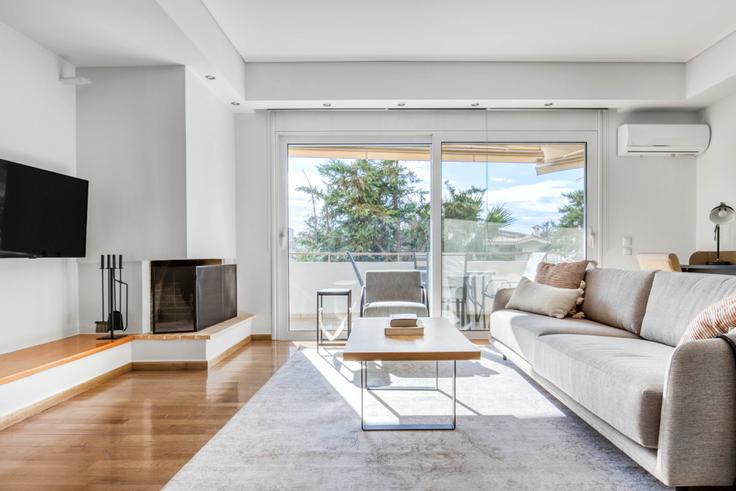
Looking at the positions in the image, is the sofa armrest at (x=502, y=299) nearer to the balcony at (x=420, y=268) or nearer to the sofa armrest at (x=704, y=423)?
the balcony at (x=420, y=268)

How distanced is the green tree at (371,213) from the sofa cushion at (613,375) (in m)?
2.54

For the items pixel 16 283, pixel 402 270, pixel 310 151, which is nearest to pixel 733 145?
pixel 402 270

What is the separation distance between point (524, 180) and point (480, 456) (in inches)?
146

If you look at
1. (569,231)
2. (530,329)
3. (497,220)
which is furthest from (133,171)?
(569,231)

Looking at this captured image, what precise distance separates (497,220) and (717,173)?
Result: 7.34 ft

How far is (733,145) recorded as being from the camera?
4.54 m

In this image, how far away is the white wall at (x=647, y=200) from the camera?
506 centimetres

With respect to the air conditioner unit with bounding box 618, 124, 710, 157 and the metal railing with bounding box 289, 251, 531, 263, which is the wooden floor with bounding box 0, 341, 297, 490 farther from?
the air conditioner unit with bounding box 618, 124, 710, 157

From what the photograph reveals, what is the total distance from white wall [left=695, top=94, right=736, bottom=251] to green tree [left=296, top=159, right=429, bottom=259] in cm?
293

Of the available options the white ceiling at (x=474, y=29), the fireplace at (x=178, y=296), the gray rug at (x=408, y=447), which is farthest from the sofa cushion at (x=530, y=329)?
the fireplace at (x=178, y=296)

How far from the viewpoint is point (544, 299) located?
12.0 feet

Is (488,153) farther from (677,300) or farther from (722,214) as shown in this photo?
(677,300)

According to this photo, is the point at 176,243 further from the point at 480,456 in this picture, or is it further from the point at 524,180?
the point at 524,180

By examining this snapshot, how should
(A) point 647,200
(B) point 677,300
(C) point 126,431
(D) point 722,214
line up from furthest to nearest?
(A) point 647,200 < (D) point 722,214 < (B) point 677,300 < (C) point 126,431
